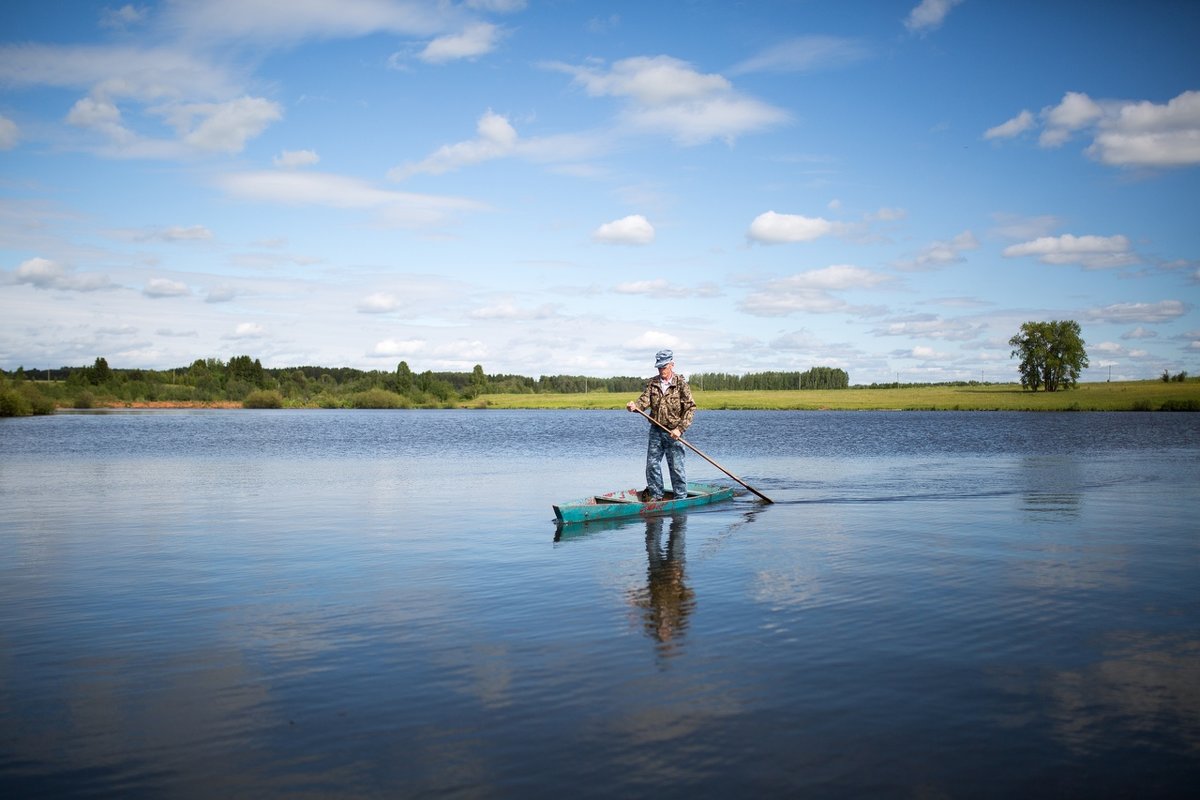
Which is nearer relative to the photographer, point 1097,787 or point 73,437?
point 1097,787

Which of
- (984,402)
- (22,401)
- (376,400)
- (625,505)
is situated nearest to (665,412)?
(625,505)

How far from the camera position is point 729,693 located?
704 centimetres

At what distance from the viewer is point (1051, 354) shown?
421ft

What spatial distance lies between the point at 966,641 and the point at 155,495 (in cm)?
2097

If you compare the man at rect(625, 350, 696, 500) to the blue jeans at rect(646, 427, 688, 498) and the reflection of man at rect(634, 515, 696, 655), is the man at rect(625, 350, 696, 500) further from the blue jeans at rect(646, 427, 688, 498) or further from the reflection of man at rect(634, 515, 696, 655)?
the reflection of man at rect(634, 515, 696, 655)

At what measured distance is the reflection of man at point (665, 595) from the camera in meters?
9.02

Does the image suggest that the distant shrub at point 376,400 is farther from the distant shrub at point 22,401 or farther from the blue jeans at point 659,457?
the blue jeans at point 659,457

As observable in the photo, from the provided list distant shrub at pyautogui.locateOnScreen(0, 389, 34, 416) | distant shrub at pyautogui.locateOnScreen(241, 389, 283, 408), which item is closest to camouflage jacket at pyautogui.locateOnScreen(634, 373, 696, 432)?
A: distant shrub at pyautogui.locateOnScreen(0, 389, 34, 416)

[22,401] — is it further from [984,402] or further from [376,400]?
[984,402]

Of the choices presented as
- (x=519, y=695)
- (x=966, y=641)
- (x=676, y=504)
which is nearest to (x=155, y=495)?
(x=676, y=504)

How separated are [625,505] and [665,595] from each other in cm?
719

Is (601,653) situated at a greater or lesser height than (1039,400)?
lesser

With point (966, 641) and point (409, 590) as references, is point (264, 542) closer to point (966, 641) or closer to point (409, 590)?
point (409, 590)

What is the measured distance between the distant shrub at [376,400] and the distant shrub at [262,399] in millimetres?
18732
